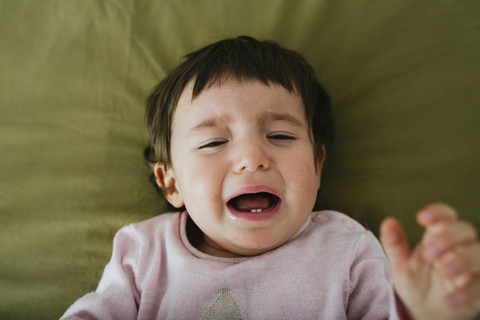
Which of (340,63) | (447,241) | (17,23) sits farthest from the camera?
(17,23)

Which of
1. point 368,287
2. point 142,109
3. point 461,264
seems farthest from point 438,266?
point 142,109

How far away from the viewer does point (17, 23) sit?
1407mm

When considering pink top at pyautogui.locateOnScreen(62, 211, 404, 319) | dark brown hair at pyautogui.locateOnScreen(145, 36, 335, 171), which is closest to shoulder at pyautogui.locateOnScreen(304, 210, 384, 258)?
pink top at pyautogui.locateOnScreen(62, 211, 404, 319)

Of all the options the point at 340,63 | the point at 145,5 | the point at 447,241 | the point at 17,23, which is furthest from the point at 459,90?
the point at 17,23

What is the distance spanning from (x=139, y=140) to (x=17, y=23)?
733mm

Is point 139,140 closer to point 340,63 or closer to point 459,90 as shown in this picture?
point 340,63

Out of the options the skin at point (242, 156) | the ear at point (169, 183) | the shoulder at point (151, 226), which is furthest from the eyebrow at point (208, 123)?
the shoulder at point (151, 226)

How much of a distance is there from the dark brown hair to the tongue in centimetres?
24

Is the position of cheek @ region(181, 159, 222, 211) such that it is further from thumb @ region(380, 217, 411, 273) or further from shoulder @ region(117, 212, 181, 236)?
thumb @ region(380, 217, 411, 273)

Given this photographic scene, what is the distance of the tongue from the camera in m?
0.93

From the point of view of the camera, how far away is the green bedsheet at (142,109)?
1126mm

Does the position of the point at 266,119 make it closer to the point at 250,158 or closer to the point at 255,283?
the point at 250,158

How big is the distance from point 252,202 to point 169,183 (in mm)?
329

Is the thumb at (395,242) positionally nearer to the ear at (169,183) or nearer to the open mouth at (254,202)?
the open mouth at (254,202)
